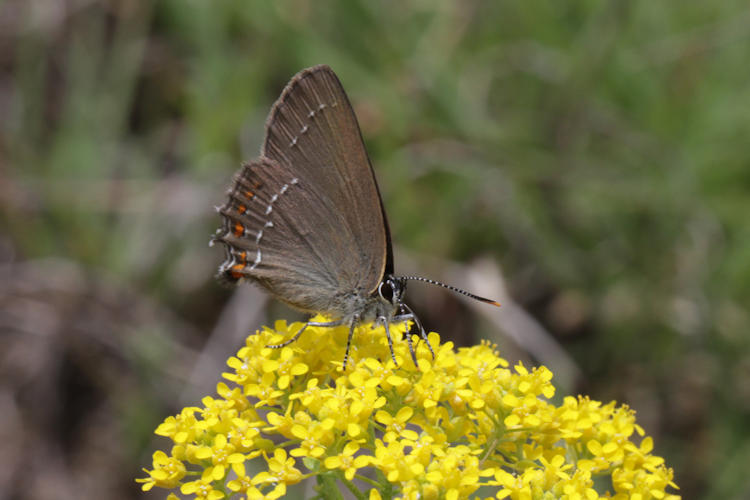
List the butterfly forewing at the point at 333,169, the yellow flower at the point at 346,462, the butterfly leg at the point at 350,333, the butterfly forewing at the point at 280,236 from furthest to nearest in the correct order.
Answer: the butterfly forewing at the point at 280,236
the butterfly forewing at the point at 333,169
the butterfly leg at the point at 350,333
the yellow flower at the point at 346,462

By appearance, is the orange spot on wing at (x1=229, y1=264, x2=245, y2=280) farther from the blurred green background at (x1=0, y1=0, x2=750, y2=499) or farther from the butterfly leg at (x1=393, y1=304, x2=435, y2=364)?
the blurred green background at (x1=0, y1=0, x2=750, y2=499)

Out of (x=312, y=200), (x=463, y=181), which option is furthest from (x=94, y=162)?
(x=312, y=200)

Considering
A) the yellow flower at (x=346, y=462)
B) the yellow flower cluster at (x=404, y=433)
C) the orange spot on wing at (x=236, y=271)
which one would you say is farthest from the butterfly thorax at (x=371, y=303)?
the yellow flower at (x=346, y=462)

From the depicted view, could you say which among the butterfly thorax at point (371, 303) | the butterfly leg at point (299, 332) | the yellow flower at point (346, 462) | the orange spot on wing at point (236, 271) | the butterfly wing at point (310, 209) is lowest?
the yellow flower at point (346, 462)

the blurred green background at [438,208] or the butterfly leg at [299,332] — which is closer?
the butterfly leg at [299,332]

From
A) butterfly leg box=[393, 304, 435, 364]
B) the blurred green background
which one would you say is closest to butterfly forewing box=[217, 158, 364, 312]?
butterfly leg box=[393, 304, 435, 364]

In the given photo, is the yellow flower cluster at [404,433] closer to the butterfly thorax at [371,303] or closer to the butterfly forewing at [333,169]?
the butterfly thorax at [371,303]
